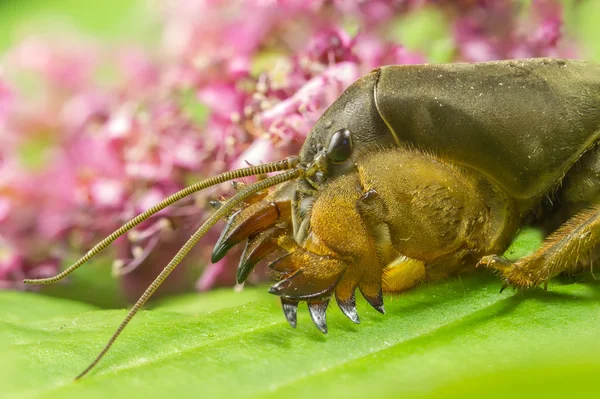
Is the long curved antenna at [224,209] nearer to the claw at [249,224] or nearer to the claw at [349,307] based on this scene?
the claw at [249,224]

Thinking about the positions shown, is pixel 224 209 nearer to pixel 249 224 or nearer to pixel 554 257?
pixel 249 224

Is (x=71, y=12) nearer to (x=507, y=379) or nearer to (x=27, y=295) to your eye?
(x=27, y=295)

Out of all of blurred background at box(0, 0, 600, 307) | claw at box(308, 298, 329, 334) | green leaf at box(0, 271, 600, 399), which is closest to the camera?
green leaf at box(0, 271, 600, 399)

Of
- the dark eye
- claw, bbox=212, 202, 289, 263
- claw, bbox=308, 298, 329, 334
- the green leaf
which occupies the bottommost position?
the green leaf

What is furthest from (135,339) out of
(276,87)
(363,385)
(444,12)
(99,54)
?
(99,54)

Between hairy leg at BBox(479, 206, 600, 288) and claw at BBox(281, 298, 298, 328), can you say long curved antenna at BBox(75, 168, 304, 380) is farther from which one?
hairy leg at BBox(479, 206, 600, 288)

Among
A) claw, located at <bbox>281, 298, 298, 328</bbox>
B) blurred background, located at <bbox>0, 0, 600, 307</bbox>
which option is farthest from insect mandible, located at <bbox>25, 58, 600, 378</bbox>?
blurred background, located at <bbox>0, 0, 600, 307</bbox>

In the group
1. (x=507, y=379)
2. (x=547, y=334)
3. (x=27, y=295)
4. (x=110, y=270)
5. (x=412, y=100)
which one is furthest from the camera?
(x=110, y=270)
